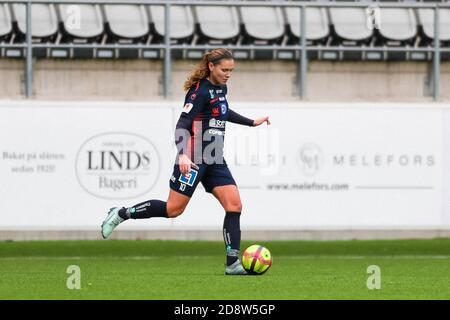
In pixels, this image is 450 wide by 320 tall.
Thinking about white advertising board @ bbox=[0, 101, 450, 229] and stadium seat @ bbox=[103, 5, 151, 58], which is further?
stadium seat @ bbox=[103, 5, 151, 58]

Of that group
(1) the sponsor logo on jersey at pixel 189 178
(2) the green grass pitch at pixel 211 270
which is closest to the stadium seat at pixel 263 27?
(2) the green grass pitch at pixel 211 270

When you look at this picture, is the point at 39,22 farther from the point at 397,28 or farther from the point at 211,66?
the point at 211,66

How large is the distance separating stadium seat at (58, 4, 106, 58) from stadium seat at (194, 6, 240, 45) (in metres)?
1.63

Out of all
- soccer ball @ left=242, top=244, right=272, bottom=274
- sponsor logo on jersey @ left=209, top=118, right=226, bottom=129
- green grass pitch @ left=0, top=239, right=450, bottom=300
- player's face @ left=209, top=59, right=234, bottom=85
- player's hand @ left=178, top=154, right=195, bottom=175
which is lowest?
green grass pitch @ left=0, top=239, right=450, bottom=300

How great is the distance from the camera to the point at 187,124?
10.6 meters

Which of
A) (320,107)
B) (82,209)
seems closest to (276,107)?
(320,107)

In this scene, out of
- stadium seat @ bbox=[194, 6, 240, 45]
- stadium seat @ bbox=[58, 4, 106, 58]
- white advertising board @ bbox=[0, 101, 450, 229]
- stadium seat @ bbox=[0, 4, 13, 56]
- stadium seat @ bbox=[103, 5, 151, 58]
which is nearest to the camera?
white advertising board @ bbox=[0, 101, 450, 229]

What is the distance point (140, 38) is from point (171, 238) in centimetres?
392

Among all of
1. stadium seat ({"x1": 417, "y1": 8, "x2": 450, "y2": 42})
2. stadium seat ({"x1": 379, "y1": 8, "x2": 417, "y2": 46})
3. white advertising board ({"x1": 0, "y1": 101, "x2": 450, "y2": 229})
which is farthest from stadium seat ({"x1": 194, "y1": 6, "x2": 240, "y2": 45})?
stadium seat ({"x1": 417, "y1": 8, "x2": 450, "y2": 42})

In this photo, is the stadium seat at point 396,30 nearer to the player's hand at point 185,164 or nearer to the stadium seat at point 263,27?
the stadium seat at point 263,27

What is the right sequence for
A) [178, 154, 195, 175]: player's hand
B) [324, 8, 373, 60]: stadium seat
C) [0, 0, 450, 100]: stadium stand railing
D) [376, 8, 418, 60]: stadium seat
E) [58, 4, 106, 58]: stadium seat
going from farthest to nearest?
[376, 8, 418, 60]: stadium seat
[324, 8, 373, 60]: stadium seat
[58, 4, 106, 58]: stadium seat
[0, 0, 450, 100]: stadium stand railing
[178, 154, 195, 175]: player's hand

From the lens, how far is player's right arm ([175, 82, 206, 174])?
1045cm

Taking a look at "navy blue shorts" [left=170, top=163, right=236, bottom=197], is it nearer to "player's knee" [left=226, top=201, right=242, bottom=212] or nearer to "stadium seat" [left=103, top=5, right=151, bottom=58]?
"player's knee" [left=226, top=201, right=242, bottom=212]

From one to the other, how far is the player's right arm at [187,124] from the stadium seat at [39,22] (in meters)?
9.36
